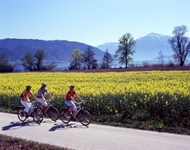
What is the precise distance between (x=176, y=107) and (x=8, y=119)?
7.69 m

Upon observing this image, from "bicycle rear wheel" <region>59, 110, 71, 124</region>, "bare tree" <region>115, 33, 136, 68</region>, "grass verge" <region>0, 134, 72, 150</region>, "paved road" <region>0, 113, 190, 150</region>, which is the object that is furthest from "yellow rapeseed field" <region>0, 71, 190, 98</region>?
"bare tree" <region>115, 33, 136, 68</region>

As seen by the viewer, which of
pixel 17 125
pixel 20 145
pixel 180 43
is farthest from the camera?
pixel 180 43

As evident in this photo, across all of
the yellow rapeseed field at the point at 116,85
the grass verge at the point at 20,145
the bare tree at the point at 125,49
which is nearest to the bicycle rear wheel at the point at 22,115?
the grass verge at the point at 20,145

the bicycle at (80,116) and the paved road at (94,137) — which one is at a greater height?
the bicycle at (80,116)

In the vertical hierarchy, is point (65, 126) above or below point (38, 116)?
below

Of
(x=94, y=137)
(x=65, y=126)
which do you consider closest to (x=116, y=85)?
(x=65, y=126)

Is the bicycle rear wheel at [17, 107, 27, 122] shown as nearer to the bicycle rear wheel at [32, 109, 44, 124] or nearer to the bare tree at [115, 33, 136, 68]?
the bicycle rear wheel at [32, 109, 44, 124]

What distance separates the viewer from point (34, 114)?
1258 cm

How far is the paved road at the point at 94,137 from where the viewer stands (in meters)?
8.55

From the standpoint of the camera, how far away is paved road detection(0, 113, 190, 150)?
855 cm

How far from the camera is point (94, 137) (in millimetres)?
9680

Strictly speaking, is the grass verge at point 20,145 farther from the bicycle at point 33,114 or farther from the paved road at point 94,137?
the bicycle at point 33,114

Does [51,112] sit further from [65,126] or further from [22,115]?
[65,126]

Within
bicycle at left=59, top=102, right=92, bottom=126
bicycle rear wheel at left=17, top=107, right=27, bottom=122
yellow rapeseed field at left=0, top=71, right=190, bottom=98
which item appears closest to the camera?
bicycle at left=59, top=102, right=92, bottom=126
